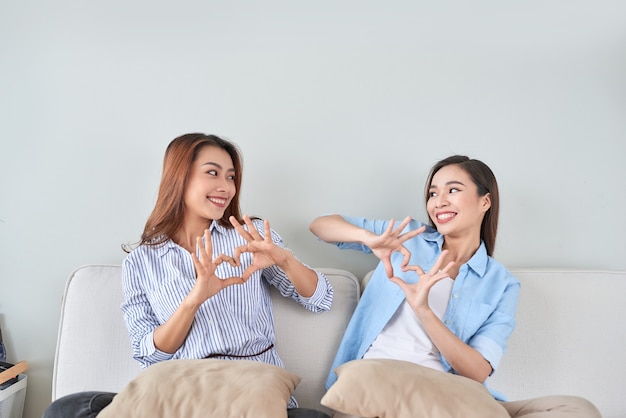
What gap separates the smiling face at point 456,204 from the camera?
1.75 m

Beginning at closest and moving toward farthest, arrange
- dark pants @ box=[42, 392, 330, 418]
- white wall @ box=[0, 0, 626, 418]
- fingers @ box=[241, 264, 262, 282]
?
dark pants @ box=[42, 392, 330, 418] → fingers @ box=[241, 264, 262, 282] → white wall @ box=[0, 0, 626, 418]

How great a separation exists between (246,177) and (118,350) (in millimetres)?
695

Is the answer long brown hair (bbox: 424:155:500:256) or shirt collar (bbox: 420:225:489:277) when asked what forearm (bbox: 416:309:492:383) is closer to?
shirt collar (bbox: 420:225:489:277)

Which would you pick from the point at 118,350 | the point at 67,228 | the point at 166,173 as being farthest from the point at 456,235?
the point at 67,228

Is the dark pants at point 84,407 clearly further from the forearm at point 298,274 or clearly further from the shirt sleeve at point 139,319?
the forearm at point 298,274

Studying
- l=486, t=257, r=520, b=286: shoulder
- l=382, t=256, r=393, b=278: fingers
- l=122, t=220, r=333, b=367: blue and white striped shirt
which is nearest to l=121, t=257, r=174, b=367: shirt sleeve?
l=122, t=220, r=333, b=367: blue and white striped shirt

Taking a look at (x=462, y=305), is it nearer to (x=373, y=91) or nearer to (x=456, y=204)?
(x=456, y=204)

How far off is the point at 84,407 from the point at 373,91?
132cm

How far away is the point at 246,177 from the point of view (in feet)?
6.78

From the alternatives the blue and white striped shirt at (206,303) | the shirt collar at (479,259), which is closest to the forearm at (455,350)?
the shirt collar at (479,259)

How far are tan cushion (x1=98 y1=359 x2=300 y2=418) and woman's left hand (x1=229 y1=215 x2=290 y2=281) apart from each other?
35 cm

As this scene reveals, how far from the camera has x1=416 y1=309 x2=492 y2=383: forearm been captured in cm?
155

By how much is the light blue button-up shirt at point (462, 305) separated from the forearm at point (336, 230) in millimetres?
126

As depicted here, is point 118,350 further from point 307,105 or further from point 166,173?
point 307,105
